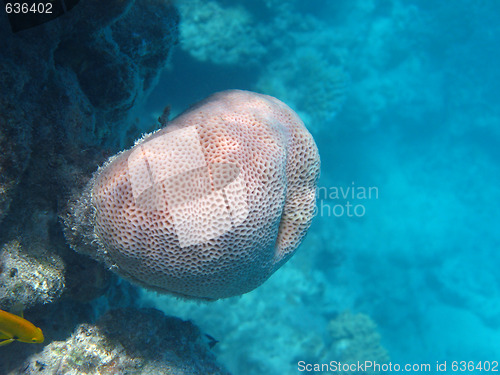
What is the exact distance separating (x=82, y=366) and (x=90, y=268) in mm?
917

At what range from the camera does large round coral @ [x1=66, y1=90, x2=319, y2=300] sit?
215 centimetres

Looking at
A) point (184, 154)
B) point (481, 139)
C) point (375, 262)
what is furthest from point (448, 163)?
point (184, 154)

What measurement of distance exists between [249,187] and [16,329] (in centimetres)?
199

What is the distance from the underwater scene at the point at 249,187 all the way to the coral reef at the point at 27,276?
0.02 m

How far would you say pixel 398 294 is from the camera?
14781mm

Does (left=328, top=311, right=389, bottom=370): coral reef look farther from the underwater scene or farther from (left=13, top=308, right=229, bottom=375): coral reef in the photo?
(left=13, top=308, right=229, bottom=375): coral reef

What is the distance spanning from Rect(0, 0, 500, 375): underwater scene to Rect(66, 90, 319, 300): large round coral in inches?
0.6

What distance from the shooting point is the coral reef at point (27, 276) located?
240 cm

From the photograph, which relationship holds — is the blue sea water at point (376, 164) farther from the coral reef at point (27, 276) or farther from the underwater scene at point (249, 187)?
the coral reef at point (27, 276)

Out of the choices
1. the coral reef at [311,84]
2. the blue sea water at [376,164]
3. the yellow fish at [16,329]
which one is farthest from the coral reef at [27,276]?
the coral reef at [311,84]

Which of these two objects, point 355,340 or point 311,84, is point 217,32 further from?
point 355,340

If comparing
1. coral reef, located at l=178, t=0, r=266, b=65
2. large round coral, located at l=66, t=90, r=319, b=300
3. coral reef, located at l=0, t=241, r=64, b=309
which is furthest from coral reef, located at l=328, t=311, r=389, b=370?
coral reef, located at l=0, t=241, r=64, b=309

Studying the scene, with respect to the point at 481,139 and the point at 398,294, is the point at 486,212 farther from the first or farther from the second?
the point at 398,294

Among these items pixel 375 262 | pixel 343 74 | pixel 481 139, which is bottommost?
pixel 375 262
